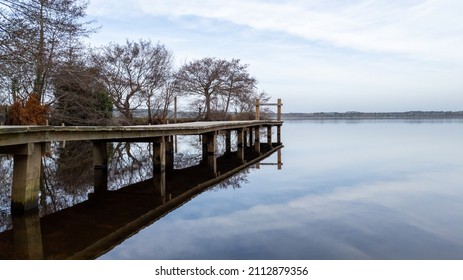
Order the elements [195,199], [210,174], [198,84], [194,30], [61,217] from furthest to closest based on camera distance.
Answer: [198,84] → [194,30] → [210,174] → [195,199] → [61,217]

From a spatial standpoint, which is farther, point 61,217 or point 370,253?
point 61,217

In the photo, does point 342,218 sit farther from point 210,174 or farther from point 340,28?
point 340,28

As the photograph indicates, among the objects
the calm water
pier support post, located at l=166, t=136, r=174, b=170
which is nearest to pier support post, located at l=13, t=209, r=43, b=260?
the calm water

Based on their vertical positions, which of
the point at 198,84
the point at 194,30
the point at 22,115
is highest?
the point at 194,30

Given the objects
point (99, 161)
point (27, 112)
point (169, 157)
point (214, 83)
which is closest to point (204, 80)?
point (214, 83)

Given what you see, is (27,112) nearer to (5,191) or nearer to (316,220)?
(5,191)

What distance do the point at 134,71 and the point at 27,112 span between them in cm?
1168

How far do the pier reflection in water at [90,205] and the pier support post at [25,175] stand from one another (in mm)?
194

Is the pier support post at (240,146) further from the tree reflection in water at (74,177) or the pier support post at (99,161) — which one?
the pier support post at (99,161)

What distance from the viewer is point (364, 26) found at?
16719 millimetres

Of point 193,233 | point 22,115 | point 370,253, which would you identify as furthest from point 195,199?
point 22,115

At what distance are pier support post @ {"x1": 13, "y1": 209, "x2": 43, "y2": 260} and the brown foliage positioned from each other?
11118 mm

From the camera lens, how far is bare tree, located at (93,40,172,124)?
25438 millimetres

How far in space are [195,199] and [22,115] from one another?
450 inches
